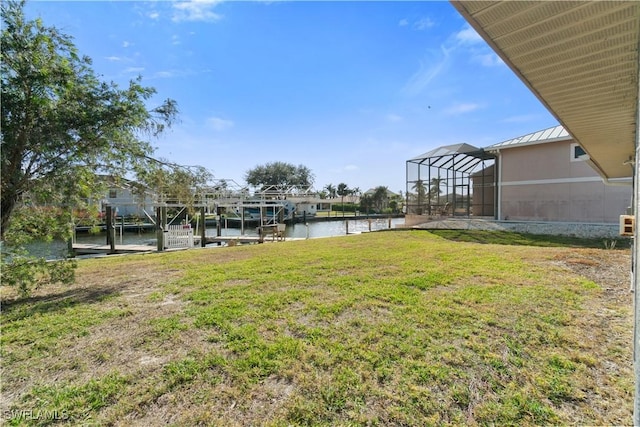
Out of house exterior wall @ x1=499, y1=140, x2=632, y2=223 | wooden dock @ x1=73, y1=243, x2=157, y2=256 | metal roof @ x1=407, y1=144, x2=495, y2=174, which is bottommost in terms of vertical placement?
wooden dock @ x1=73, y1=243, x2=157, y2=256

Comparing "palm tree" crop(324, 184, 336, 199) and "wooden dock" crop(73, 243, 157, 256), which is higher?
"palm tree" crop(324, 184, 336, 199)

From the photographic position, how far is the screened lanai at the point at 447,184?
733 inches

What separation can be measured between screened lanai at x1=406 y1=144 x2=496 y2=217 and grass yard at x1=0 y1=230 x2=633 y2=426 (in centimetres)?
1413

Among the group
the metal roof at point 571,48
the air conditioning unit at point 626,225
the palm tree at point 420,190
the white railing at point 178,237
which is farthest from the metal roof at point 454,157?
the air conditioning unit at point 626,225

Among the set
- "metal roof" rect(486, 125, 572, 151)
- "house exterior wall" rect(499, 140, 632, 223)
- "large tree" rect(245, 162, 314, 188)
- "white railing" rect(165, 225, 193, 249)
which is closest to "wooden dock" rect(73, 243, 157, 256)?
"white railing" rect(165, 225, 193, 249)

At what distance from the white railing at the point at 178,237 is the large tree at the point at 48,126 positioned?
32.9 ft

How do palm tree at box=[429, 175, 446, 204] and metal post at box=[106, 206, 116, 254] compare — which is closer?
metal post at box=[106, 206, 116, 254]

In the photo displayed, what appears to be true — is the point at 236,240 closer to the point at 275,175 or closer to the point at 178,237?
the point at 178,237

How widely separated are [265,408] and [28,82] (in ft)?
17.0

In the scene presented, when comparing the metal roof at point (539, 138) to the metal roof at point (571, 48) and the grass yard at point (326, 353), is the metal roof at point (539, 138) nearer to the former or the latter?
the grass yard at point (326, 353)

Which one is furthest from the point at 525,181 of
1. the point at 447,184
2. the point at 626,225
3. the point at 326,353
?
the point at 326,353

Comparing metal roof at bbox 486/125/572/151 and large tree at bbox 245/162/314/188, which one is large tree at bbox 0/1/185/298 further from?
large tree at bbox 245/162/314/188

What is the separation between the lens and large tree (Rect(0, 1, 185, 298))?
3947mm

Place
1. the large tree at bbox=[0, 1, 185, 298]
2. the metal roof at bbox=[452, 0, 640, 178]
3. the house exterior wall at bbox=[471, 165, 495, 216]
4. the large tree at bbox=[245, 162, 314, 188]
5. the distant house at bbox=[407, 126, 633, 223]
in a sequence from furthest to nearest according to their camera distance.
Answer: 1. the large tree at bbox=[245, 162, 314, 188]
2. the house exterior wall at bbox=[471, 165, 495, 216]
3. the distant house at bbox=[407, 126, 633, 223]
4. the large tree at bbox=[0, 1, 185, 298]
5. the metal roof at bbox=[452, 0, 640, 178]
